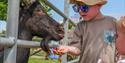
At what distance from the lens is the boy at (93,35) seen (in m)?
2.23

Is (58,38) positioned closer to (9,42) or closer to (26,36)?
(26,36)

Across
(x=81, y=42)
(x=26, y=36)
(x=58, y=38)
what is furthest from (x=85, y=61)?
(x=26, y=36)

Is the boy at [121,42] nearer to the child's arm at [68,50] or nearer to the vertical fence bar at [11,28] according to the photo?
the child's arm at [68,50]

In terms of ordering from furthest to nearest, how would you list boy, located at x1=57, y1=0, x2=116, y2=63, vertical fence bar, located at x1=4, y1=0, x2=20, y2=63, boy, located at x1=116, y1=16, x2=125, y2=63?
boy, located at x1=57, y1=0, x2=116, y2=63
boy, located at x1=116, y1=16, x2=125, y2=63
vertical fence bar, located at x1=4, y1=0, x2=20, y2=63

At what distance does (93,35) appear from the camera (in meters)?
2.28

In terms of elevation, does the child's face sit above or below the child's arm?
above

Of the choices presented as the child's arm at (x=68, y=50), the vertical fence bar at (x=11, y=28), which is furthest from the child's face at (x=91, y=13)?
the vertical fence bar at (x=11, y=28)

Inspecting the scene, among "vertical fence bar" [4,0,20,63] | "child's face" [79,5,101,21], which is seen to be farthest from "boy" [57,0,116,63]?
"vertical fence bar" [4,0,20,63]

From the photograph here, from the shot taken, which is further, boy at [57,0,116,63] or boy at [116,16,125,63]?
boy at [57,0,116,63]

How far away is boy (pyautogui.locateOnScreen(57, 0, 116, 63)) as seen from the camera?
2230mm

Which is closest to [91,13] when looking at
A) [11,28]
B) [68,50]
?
[68,50]

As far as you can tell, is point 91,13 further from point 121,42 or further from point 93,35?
point 121,42

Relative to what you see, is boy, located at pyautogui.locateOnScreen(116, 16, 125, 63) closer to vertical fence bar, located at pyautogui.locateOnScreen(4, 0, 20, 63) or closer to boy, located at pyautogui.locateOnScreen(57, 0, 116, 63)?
boy, located at pyautogui.locateOnScreen(57, 0, 116, 63)

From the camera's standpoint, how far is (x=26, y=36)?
3.09m
